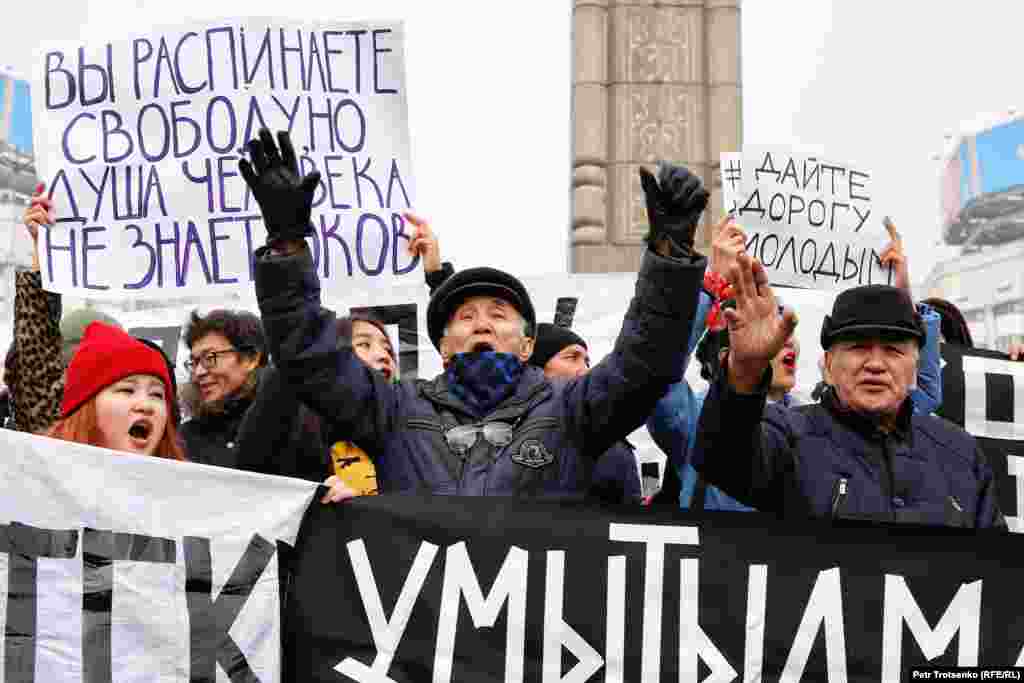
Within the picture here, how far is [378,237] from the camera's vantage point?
19.6 feet

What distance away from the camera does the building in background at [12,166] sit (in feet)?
210

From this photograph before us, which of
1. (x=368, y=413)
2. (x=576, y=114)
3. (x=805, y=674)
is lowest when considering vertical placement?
(x=805, y=674)

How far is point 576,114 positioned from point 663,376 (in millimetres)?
10740

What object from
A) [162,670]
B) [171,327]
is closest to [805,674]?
[162,670]

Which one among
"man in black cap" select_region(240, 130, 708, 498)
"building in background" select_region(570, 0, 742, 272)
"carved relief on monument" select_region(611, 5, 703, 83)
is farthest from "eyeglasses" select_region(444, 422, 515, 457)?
"carved relief on monument" select_region(611, 5, 703, 83)

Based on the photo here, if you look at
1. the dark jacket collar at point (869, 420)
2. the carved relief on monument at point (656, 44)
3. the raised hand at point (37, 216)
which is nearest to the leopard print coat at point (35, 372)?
the raised hand at point (37, 216)

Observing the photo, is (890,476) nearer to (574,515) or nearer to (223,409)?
(574,515)

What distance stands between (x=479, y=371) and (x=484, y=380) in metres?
0.03

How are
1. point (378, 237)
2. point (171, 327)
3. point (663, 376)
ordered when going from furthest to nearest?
point (171, 327) → point (378, 237) → point (663, 376)

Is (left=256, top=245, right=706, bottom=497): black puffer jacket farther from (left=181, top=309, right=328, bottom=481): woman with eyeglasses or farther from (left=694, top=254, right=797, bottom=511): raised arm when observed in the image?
(left=181, top=309, right=328, bottom=481): woman with eyeglasses

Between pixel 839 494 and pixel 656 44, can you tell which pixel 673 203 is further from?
pixel 656 44

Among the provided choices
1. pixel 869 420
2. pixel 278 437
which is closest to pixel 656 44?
pixel 869 420

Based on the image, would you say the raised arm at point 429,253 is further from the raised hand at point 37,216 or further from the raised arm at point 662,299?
the raised arm at point 662,299

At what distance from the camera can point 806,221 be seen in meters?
7.39
